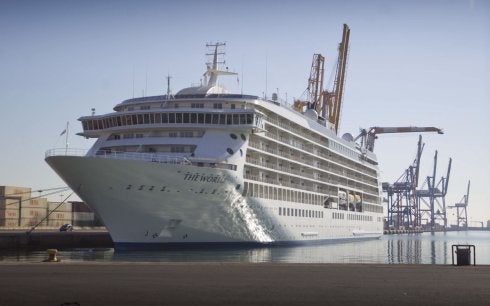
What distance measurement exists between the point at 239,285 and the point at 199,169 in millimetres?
24252

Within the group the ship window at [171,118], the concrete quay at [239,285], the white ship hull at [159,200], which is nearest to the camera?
the concrete quay at [239,285]

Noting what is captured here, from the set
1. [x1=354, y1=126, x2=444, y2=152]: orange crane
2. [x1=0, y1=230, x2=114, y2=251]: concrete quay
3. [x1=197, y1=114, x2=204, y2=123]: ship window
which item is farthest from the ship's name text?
[x1=354, y1=126, x2=444, y2=152]: orange crane

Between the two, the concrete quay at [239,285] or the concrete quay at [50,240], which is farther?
the concrete quay at [50,240]

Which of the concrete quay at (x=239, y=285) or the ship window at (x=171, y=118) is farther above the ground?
the ship window at (x=171, y=118)

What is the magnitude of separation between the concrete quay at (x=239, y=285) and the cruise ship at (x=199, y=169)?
1571 cm

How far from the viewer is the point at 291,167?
189ft

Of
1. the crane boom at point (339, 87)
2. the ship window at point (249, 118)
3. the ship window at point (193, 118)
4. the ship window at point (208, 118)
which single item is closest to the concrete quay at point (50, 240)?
the ship window at point (193, 118)

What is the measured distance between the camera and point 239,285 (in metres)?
17.3

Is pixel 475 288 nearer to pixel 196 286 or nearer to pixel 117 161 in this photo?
pixel 196 286

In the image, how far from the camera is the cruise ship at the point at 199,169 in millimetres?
39906

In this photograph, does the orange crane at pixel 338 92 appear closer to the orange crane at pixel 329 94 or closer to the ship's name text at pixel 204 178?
the orange crane at pixel 329 94

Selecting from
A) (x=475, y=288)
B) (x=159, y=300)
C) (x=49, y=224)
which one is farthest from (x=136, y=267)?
(x=49, y=224)

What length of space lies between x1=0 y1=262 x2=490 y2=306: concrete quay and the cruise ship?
51.5 ft

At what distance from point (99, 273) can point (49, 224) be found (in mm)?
76632
